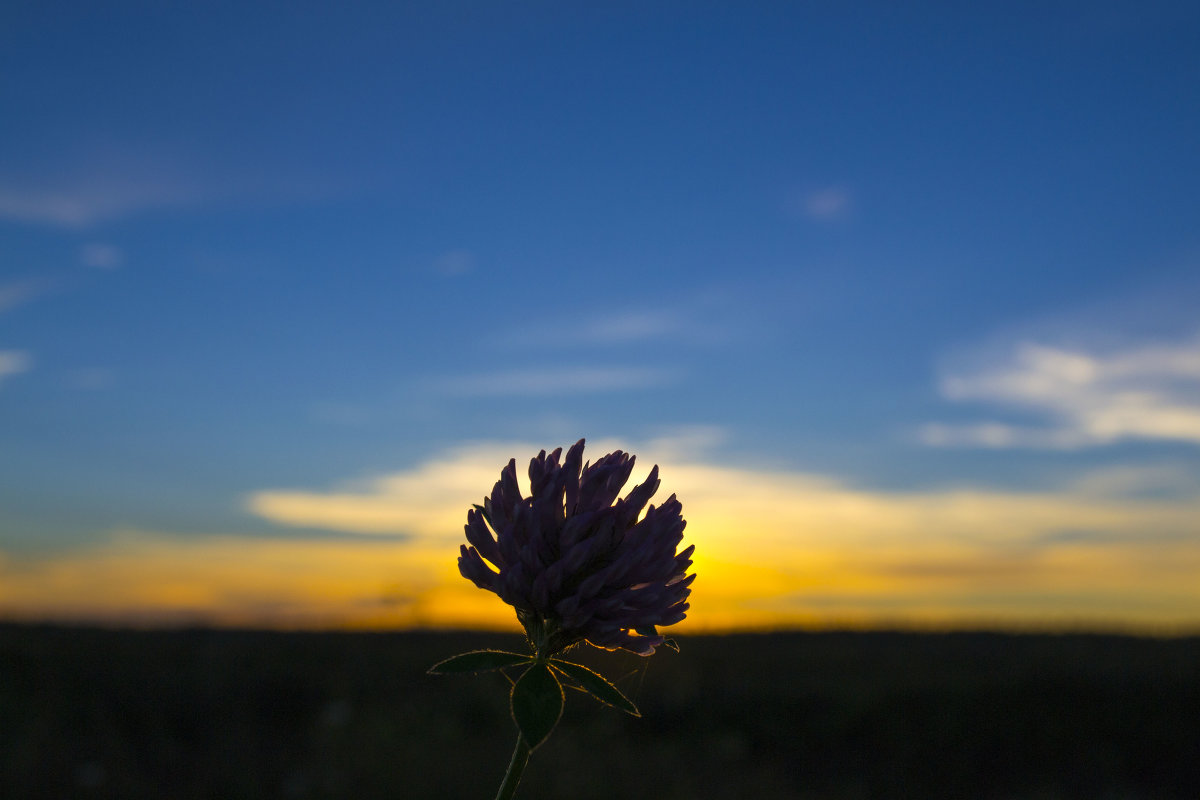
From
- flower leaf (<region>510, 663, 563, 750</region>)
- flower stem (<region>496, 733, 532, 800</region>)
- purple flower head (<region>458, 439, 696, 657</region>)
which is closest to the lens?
flower stem (<region>496, 733, 532, 800</region>)

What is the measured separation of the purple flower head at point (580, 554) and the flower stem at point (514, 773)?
335mm

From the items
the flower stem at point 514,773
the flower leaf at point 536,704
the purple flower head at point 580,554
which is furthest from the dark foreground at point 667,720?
the flower stem at point 514,773

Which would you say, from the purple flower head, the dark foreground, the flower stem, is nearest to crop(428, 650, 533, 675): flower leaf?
the purple flower head

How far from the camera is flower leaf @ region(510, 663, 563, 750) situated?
1582 mm

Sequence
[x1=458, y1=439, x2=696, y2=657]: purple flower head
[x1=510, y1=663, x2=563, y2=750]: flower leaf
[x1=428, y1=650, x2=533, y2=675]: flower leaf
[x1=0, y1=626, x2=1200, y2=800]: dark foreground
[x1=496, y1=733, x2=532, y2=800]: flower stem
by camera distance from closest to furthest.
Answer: [x1=496, y1=733, x2=532, y2=800]: flower stem < [x1=510, y1=663, x2=563, y2=750]: flower leaf < [x1=428, y1=650, x2=533, y2=675]: flower leaf < [x1=458, y1=439, x2=696, y2=657]: purple flower head < [x1=0, y1=626, x2=1200, y2=800]: dark foreground

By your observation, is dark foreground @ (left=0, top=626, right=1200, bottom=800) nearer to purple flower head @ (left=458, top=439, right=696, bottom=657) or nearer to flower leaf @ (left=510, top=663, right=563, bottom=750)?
purple flower head @ (left=458, top=439, right=696, bottom=657)

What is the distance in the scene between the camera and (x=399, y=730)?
11.1 m

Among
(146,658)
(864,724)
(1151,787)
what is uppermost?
(146,658)

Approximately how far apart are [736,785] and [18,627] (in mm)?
11961

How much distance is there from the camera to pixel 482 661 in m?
1.82

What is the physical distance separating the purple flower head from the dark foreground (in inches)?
360

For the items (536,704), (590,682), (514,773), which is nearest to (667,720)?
(590,682)

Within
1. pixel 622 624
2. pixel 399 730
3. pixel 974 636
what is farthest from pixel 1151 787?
pixel 622 624

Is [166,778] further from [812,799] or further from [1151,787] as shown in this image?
[1151,787]
